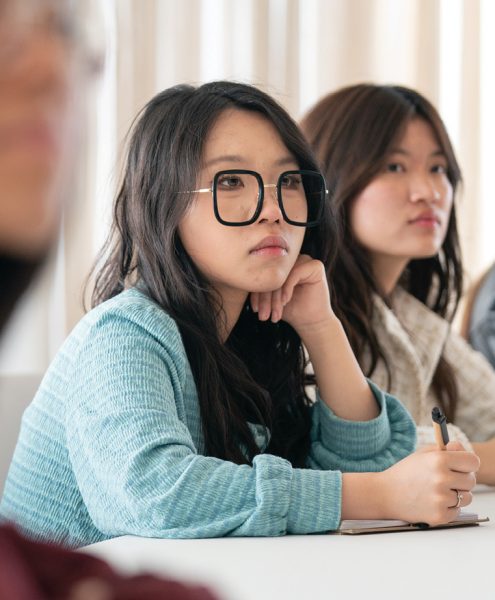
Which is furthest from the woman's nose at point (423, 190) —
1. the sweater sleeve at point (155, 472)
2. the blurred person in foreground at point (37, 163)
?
the blurred person in foreground at point (37, 163)

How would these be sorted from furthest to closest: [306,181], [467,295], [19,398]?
[467,295] < [19,398] < [306,181]

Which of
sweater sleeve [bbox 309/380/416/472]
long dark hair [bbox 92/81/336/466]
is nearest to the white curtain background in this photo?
long dark hair [bbox 92/81/336/466]

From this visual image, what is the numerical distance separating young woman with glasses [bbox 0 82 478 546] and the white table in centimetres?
6

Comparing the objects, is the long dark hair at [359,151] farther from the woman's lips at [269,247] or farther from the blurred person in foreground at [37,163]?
the blurred person in foreground at [37,163]

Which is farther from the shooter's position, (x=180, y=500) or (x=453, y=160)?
(x=453, y=160)

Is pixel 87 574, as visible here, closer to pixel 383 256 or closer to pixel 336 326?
pixel 336 326

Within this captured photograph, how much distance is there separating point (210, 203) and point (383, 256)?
0.82 m

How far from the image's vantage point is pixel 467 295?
294 cm

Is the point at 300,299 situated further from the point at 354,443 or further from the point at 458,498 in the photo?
Result: the point at 458,498

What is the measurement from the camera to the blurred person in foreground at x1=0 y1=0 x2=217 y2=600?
280 millimetres

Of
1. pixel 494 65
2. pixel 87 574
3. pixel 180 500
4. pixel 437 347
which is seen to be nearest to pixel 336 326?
pixel 180 500

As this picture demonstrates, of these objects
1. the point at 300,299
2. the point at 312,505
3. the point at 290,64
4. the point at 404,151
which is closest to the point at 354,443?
the point at 300,299

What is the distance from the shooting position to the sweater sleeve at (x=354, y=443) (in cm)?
156

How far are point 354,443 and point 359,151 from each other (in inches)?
31.0
